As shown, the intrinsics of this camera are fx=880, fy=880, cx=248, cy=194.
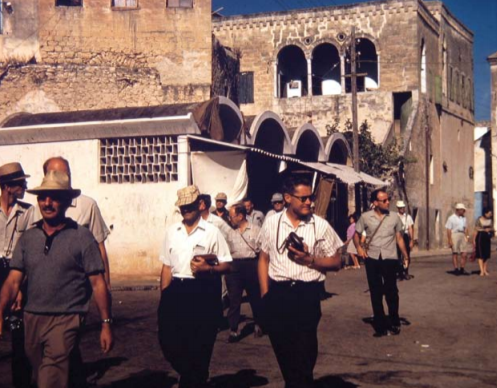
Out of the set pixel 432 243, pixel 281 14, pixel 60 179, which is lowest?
pixel 432 243

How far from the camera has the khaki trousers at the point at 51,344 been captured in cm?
582

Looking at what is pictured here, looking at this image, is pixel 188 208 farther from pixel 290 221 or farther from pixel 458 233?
pixel 458 233

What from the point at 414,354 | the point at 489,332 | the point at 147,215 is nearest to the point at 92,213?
the point at 414,354

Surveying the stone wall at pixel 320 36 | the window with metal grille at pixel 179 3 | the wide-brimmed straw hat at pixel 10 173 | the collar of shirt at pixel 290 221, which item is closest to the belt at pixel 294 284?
the collar of shirt at pixel 290 221

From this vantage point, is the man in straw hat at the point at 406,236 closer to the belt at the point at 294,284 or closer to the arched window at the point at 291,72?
the belt at the point at 294,284

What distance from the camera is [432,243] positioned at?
1743 inches

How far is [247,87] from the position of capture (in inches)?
1804

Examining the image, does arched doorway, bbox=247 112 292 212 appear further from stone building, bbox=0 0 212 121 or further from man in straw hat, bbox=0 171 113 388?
man in straw hat, bbox=0 171 113 388

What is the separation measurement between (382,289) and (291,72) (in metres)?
35.6

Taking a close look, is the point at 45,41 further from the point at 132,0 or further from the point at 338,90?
the point at 338,90

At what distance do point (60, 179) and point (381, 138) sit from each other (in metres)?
36.3

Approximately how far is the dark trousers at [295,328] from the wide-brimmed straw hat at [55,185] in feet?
6.19

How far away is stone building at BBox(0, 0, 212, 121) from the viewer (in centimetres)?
3050

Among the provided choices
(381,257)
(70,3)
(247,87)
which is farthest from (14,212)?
(247,87)
